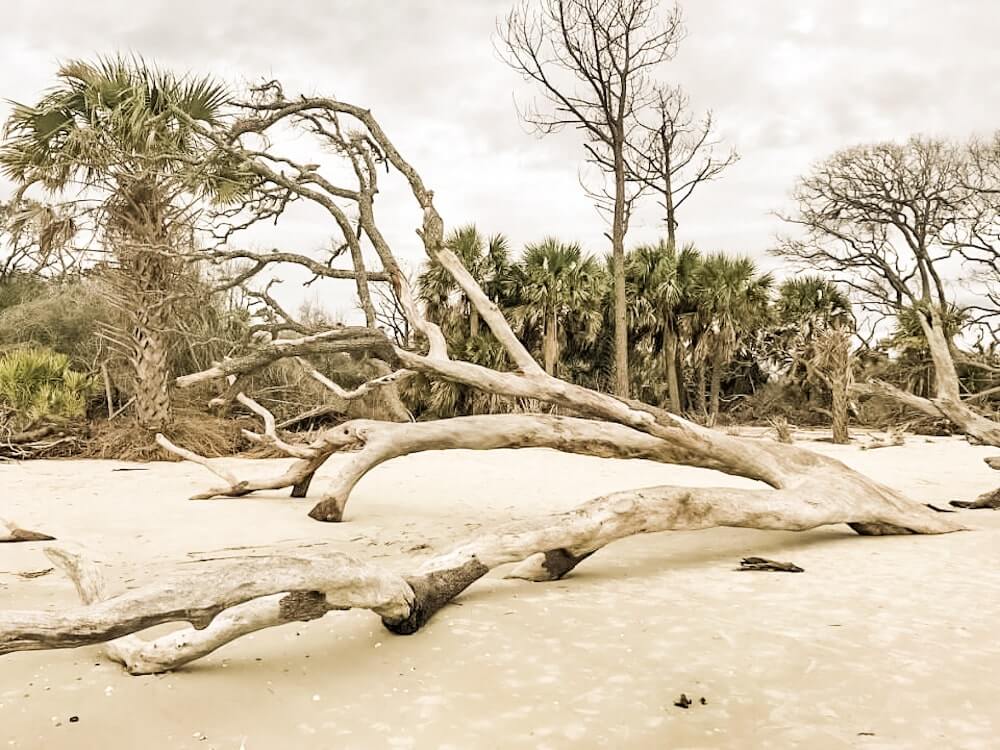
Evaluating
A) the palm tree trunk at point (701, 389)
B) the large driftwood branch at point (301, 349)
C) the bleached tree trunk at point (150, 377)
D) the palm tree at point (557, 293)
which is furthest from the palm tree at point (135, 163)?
the palm tree trunk at point (701, 389)

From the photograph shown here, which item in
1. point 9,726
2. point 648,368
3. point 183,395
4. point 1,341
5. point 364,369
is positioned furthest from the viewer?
point 648,368

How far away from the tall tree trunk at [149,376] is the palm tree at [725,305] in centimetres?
1233

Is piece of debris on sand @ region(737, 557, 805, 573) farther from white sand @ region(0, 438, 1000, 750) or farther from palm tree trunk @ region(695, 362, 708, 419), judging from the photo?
palm tree trunk @ region(695, 362, 708, 419)

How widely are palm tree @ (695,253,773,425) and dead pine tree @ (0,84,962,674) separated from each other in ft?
38.9

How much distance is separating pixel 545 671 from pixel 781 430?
11.3 metres

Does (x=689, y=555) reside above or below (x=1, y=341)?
below

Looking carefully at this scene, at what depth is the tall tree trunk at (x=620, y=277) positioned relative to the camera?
16.5 meters

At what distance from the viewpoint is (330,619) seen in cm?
352

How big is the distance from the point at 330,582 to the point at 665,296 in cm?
1655

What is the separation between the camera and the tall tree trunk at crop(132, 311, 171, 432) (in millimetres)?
11258

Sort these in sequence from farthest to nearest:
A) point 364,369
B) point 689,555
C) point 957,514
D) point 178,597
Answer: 1. point 364,369
2. point 957,514
3. point 689,555
4. point 178,597

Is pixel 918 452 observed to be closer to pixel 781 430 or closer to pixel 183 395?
pixel 781 430

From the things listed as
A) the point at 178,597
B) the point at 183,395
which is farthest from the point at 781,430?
the point at 178,597

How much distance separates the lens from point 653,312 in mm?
18969
